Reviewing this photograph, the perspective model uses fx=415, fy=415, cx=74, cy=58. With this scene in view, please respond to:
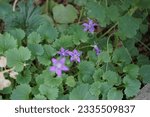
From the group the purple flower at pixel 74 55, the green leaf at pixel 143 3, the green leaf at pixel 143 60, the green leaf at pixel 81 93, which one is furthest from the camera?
the green leaf at pixel 143 60

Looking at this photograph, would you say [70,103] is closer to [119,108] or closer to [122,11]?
[119,108]

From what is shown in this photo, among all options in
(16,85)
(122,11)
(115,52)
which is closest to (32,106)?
(16,85)

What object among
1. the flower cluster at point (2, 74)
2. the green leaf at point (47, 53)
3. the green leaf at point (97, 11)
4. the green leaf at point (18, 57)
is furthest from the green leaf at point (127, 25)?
the flower cluster at point (2, 74)

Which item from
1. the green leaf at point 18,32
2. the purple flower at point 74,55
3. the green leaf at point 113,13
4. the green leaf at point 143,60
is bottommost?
the green leaf at point 143,60

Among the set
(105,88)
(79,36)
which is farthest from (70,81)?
(79,36)

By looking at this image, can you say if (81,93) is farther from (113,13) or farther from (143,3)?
(143,3)

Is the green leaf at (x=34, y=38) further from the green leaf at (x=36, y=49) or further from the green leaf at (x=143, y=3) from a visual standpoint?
the green leaf at (x=143, y=3)

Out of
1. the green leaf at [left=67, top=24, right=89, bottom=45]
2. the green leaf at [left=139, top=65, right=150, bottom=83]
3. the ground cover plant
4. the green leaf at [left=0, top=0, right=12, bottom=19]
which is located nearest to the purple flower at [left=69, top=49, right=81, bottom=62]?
the ground cover plant

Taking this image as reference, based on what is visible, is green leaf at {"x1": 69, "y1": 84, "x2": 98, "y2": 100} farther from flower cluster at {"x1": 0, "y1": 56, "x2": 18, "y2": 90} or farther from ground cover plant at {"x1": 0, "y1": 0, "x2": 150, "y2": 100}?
flower cluster at {"x1": 0, "y1": 56, "x2": 18, "y2": 90}
